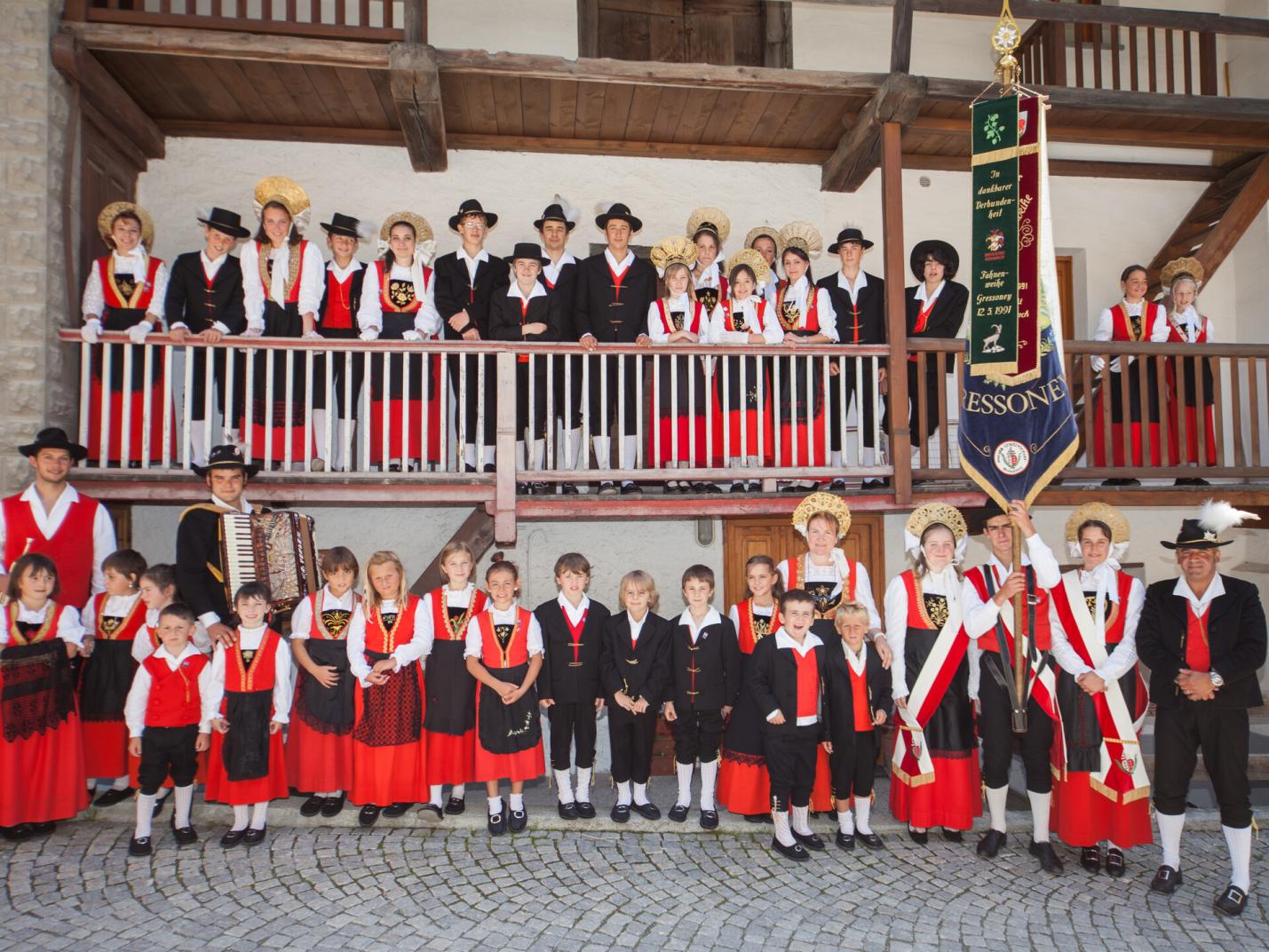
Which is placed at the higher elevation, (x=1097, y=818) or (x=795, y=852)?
(x=1097, y=818)

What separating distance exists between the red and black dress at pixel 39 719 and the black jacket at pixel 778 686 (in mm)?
3835

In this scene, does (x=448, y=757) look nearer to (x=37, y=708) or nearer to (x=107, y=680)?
(x=107, y=680)

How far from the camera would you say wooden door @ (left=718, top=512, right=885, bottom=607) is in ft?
26.9

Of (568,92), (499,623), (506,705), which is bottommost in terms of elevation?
(506,705)

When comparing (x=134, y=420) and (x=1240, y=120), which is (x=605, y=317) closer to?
(x=134, y=420)

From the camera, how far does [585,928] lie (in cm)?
400

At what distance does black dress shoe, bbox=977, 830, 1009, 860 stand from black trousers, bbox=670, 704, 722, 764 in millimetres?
1563

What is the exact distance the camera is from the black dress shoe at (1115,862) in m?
4.70

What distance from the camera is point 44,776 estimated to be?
15.7 ft

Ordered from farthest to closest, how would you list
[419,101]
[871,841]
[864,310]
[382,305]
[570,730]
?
[864,310]
[419,101]
[382,305]
[570,730]
[871,841]

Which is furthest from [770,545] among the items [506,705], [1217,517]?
[1217,517]

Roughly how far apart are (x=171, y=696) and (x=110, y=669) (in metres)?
0.79

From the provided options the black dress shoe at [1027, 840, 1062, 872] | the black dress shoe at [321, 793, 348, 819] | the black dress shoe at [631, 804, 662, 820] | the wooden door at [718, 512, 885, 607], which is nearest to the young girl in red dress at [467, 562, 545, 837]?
the black dress shoe at [631, 804, 662, 820]

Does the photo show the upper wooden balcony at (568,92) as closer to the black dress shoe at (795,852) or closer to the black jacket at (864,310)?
the black jacket at (864,310)
